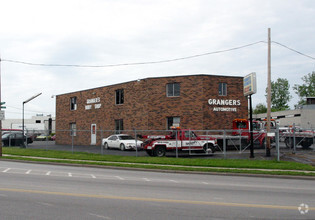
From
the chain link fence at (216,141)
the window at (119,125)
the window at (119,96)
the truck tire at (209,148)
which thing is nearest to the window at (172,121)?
the chain link fence at (216,141)

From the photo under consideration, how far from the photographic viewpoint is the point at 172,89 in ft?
101

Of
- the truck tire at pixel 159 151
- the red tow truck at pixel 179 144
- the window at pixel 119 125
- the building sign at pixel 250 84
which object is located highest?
the building sign at pixel 250 84

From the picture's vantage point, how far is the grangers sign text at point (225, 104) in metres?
29.9

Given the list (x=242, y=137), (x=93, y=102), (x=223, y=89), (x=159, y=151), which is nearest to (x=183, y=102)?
(x=223, y=89)

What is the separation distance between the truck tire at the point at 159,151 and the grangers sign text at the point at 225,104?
29.7ft

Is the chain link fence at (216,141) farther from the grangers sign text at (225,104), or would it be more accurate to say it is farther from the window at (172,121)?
the grangers sign text at (225,104)

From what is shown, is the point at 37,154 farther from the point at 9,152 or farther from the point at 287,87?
the point at 287,87

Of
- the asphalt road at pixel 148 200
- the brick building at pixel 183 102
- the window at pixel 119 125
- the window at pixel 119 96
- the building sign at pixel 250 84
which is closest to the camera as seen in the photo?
the asphalt road at pixel 148 200

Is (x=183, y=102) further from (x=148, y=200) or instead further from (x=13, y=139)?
(x=148, y=200)

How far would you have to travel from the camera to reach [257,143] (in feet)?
86.7

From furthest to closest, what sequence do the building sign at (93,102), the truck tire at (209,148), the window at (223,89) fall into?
the building sign at (93,102)
the window at (223,89)
the truck tire at (209,148)

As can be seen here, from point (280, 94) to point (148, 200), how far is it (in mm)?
93423

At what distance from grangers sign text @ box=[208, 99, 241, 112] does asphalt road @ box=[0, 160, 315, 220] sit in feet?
60.1

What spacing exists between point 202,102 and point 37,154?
13.7m
